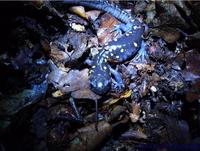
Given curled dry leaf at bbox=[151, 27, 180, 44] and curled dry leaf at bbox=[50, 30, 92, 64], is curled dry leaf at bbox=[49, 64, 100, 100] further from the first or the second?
curled dry leaf at bbox=[151, 27, 180, 44]

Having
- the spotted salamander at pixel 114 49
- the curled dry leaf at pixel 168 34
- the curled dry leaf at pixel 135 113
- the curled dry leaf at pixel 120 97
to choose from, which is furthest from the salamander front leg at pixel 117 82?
the curled dry leaf at pixel 168 34

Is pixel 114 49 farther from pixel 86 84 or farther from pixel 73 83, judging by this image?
pixel 73 83

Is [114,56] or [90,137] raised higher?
[114,56]

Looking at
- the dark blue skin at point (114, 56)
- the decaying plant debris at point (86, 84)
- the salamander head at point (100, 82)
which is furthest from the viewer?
the dark blue skin at point (114, 56)

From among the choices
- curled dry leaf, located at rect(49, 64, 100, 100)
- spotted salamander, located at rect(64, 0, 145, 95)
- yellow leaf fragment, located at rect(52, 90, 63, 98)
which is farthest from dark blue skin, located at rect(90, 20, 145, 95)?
yellow leaf fragment, located at rect(52, 90, 63, 98)

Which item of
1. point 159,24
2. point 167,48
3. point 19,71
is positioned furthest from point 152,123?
point 19,71

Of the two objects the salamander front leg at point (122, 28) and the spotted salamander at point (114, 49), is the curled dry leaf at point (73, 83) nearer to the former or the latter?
the spotted salamander at point (114, 49)

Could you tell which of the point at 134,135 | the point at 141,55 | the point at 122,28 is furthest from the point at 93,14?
the point at 134,135
